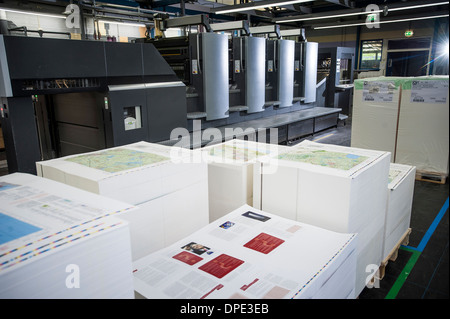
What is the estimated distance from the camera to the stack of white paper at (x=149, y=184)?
1.74 m

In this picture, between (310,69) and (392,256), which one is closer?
(392,256)

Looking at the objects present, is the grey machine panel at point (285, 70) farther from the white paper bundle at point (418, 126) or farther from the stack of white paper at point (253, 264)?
the stack of white paper at point (253, 264)

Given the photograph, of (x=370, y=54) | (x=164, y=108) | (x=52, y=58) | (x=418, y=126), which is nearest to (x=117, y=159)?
(x=52, y=58)

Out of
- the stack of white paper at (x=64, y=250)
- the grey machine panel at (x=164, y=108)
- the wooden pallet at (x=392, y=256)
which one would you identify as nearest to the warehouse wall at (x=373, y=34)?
the grey machine panel at (x=164, y=108)

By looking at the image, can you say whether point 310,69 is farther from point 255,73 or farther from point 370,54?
point 370,54

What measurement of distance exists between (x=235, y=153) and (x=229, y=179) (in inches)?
12.1

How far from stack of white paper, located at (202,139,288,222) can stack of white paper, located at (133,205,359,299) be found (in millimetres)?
428

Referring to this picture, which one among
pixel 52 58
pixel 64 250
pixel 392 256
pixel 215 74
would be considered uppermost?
pixel 52 58

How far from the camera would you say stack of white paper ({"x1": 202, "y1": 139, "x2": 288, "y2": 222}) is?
2248 millimetres

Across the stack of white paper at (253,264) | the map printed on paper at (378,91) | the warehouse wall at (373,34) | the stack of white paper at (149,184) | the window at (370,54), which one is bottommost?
the stack of white paper at (253,264)

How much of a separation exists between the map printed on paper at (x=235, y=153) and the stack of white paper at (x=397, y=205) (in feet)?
3.29

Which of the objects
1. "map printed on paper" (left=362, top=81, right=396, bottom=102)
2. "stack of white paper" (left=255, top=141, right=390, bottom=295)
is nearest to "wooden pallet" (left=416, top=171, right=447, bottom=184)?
"map printed on paper" (left=362, top=81, right=396, bottom=102)

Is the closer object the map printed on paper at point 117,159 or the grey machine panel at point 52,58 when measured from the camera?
the map printed on paper at point 117,159

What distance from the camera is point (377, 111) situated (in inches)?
200
